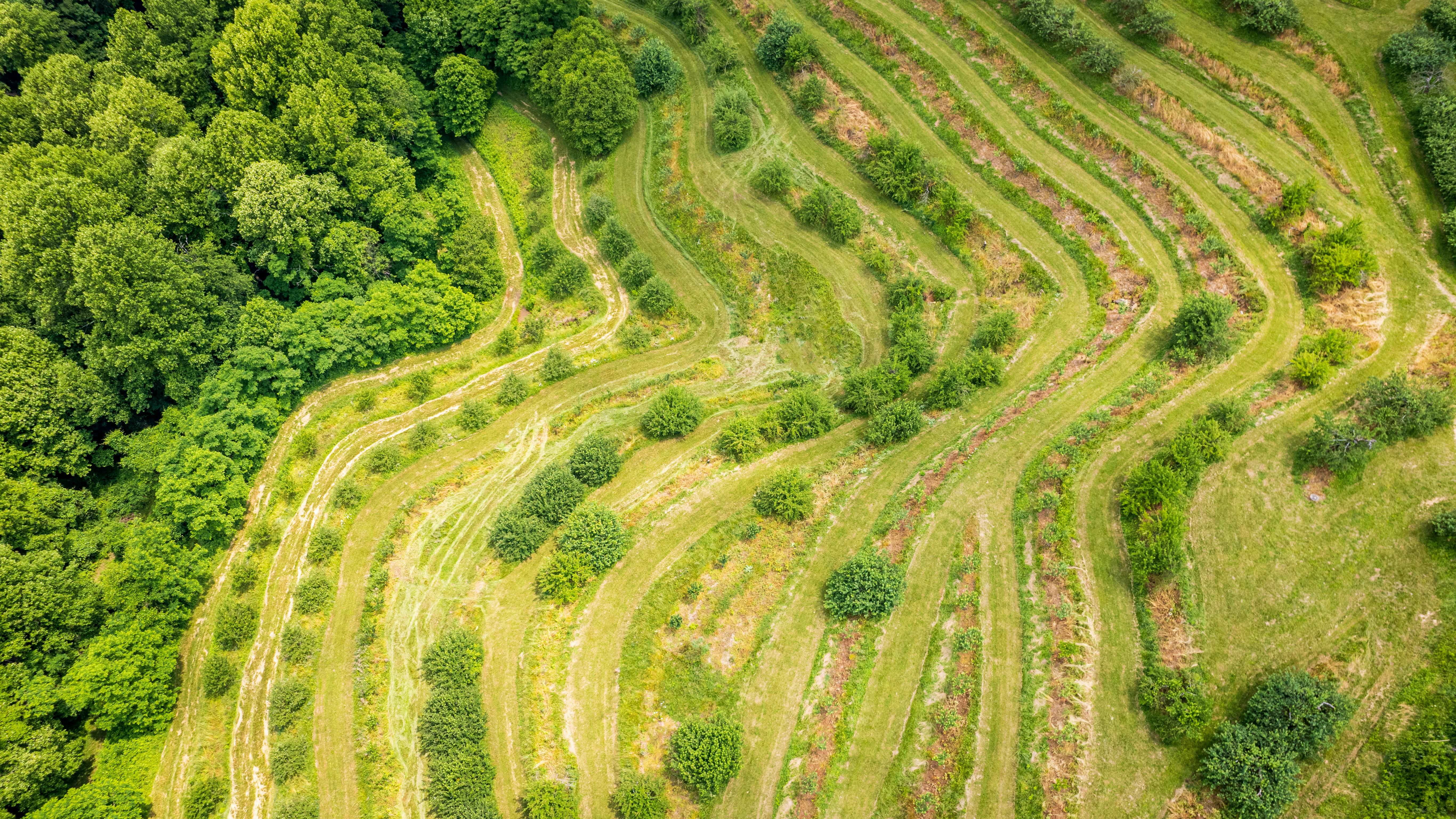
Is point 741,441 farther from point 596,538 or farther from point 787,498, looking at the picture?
point 596,538

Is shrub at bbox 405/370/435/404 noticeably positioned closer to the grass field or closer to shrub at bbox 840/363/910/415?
the grass field

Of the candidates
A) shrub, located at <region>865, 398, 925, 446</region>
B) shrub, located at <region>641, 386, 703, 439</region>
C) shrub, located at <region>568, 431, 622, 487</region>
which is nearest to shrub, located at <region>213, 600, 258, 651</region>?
shrub, located at <region>568, 431, 622, 487</region>

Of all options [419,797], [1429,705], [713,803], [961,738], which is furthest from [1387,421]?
[419,797]

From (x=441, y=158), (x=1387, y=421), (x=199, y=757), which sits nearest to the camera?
(x=1387, y=421)

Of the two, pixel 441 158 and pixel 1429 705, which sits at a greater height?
pixel 1429 705

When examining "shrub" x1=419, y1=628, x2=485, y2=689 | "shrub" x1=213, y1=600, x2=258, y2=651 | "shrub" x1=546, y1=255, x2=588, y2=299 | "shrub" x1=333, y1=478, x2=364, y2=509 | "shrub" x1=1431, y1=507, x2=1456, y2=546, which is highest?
"shrub" x1=1431, y1=507, x2=1456, y2=546

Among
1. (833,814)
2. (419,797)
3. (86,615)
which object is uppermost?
(833,814)

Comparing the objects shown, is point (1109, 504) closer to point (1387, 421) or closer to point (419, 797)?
point (1387, 421)
